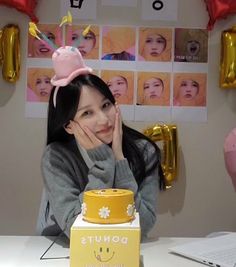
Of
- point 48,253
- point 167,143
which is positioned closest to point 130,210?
point 48,253

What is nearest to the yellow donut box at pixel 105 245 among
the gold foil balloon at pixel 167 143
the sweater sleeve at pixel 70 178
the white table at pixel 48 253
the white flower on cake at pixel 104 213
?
the white flower on cake at pixel 104 213

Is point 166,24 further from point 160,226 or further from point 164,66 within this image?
point 160,226

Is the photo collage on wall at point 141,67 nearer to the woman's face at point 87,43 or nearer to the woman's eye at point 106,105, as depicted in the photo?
the woman's face at point 87,43

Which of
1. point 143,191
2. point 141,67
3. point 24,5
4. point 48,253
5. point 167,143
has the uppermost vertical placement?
point 24,5

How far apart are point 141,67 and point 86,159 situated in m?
0.92

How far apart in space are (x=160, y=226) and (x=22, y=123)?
0.87 m

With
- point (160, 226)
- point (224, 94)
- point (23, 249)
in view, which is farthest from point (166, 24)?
point (23, 249)

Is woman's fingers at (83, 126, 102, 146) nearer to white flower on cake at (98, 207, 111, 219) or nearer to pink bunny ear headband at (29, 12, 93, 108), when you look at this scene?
pink bunny ear headband at (29, 12, 93, 108)

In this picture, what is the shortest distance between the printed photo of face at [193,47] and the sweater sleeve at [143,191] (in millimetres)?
975

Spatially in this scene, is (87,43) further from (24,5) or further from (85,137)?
(85,137)

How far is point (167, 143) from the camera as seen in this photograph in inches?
85.5

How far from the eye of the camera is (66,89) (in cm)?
138

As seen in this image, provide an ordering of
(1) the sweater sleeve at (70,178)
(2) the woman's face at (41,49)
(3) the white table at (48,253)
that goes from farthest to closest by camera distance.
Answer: (2) the woman's face at (41,49) → (1) the sweater sleeve at (70,178) → (3) the white table at (48,253)

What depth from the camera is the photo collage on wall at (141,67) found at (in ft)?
7.28
